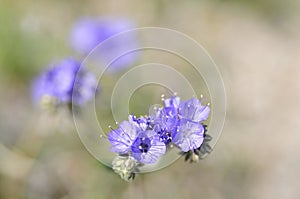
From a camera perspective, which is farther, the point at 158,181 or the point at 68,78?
the point at 158,181

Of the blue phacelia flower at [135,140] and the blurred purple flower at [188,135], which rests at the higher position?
the blue phacelia flower at [135,140]

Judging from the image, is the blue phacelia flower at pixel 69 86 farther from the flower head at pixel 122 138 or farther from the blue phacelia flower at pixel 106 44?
the flower head at pixel 122 138

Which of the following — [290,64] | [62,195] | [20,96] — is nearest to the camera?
[62,195]

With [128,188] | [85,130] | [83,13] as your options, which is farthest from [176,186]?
[83,13]

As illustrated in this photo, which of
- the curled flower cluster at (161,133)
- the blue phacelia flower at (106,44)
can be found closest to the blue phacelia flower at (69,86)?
the blue phacelia flower at (106,44)

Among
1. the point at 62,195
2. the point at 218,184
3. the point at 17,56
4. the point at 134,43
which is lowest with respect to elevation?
the point at 218,184

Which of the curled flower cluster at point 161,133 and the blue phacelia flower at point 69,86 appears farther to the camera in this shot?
the blue phacelia flower at point 69,86

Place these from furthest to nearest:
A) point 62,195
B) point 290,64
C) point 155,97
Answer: point 290,64 < point 155,97 < point 62,195

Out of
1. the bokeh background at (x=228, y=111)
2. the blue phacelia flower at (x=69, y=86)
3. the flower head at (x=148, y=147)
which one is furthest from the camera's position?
the bokeh background at (x=228, y=111)

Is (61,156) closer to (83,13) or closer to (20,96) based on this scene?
(20,96)
